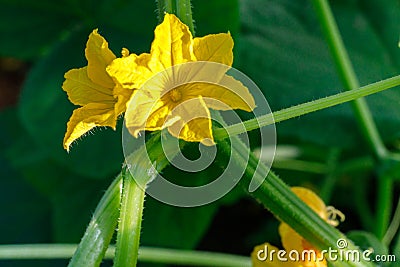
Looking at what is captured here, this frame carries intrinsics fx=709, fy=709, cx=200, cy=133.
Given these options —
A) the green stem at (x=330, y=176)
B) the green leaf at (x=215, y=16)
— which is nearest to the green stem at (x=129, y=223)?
A: the green leaf at (x=215, y=16)

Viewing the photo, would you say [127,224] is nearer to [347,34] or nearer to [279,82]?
[279,82]

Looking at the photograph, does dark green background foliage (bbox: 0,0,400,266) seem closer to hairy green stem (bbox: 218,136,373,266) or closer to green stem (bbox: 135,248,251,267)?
green stem (bbox: 135,248,251,267)

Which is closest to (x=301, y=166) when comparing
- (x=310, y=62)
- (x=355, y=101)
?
(x=310, y=62)

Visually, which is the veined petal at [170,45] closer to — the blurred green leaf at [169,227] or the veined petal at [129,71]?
the veined petal at [129,71]

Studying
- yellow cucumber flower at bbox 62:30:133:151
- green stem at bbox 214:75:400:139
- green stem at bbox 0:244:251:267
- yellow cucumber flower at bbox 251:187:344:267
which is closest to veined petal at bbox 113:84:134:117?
yellow cucumber flower at bbox 62:30:133:151

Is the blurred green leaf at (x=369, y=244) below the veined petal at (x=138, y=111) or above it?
above

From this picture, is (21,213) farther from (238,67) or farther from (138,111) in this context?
(138,111)

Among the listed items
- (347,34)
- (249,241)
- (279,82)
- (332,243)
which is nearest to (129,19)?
(279,82)
